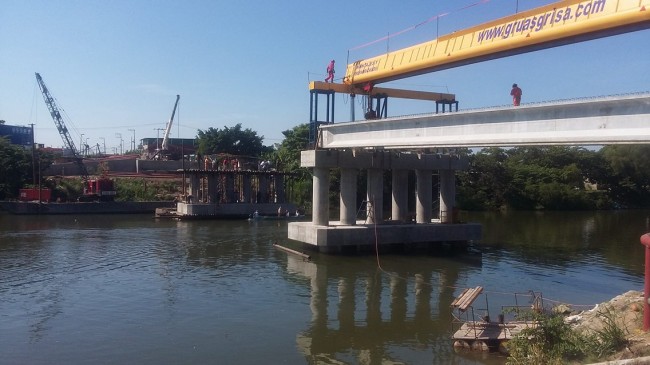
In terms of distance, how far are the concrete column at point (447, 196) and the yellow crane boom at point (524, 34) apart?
886 cm

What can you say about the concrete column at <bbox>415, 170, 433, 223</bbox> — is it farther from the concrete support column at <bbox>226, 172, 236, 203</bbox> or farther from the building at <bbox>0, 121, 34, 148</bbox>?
the building at <bbox>0, 121, 34, 148</bbox>

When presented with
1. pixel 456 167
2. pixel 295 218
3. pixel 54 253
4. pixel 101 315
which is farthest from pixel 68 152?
pixel 101 315

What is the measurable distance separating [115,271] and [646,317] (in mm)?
24282

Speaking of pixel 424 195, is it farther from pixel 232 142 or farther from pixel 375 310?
pixel 232 142

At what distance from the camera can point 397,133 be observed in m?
32.4

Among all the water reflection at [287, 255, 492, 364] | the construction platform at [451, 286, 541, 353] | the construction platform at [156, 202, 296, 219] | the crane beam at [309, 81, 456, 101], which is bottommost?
the water reflection at [287, 255, 492, 364]

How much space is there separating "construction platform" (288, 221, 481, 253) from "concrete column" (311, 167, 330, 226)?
1.78 ft

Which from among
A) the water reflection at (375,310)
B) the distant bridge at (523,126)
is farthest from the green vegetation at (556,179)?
the water reflection at (375,310)

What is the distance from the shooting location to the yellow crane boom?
2158 centimetres

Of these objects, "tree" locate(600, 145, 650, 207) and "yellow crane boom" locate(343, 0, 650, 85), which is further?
"tree" locate(600, 145, 650, 207)

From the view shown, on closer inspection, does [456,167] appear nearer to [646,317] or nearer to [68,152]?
[646,317]

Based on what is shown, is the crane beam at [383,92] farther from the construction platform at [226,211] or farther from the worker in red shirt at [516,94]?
the construction platform at [226,211]

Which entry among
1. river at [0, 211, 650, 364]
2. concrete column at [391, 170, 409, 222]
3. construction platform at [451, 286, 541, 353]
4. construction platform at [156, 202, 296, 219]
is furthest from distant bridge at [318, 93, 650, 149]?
construction platform at [156, 202, 296, 219]

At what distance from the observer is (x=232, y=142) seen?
10031cm
